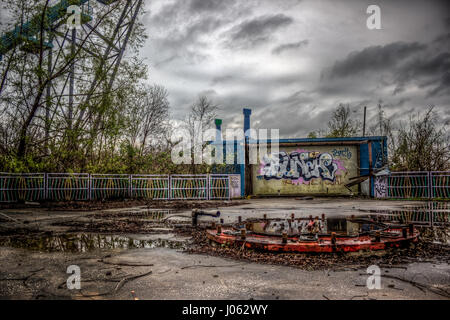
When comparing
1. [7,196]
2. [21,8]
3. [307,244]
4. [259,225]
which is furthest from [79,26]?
[307,244]

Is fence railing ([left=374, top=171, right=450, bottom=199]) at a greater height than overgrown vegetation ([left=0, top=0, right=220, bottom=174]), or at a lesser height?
lesser

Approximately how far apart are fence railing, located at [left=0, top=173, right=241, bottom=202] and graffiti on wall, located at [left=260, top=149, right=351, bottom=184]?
337 centimetres

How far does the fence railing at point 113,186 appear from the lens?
58.9 feet

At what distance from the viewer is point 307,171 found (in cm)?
2450

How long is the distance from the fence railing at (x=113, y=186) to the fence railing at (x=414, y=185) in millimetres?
9966

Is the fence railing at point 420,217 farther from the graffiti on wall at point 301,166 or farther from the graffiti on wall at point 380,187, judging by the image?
the graffiti on wall at point 301,166

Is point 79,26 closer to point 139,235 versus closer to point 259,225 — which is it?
point 139,235

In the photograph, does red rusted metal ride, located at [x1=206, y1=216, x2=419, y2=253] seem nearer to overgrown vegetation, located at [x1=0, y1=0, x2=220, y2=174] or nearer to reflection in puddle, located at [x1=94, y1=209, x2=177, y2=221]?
reflection in puddle, located at [x1=94, y1=209, x2=177, y2=221]

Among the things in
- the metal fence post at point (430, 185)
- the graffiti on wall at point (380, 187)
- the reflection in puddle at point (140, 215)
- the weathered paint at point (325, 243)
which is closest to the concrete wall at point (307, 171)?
the graffiti on wall at point (380, 187)

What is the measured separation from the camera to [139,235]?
7043 millimetres

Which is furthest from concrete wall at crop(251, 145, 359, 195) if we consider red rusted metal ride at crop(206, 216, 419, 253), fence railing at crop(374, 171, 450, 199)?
red rusted metal ride at crop(206, 216, 419, 253)

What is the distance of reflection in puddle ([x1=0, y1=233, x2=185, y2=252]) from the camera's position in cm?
567

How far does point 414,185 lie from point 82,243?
21.1m

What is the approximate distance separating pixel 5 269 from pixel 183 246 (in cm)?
266
